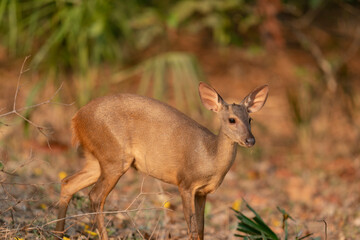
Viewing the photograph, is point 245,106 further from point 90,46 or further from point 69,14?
point 90,46

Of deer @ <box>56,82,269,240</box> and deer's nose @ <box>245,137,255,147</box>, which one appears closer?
deer's nose @ <box>245,137,255,147</box>

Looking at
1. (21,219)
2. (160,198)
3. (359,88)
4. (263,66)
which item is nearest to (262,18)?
(160,198)

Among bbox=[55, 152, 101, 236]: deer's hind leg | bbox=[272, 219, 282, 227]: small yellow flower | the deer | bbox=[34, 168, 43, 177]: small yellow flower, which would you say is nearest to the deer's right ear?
the deer

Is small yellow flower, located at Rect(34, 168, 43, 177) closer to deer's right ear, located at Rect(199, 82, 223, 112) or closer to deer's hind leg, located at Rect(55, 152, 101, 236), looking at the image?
deer's hind leg, located at Rect(55, 152, 101, 236)

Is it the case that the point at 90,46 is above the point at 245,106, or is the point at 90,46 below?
below

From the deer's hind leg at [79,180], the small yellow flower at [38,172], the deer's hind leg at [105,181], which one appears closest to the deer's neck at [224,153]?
the deer's hind leg at [105,181]

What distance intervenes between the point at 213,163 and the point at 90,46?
5156mm

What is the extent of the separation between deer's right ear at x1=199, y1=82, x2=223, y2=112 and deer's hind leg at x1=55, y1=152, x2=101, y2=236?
97 centimetres

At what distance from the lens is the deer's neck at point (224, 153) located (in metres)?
4.40

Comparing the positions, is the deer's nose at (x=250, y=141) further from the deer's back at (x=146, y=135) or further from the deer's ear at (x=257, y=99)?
the deer's ear at (x=257, y=99)

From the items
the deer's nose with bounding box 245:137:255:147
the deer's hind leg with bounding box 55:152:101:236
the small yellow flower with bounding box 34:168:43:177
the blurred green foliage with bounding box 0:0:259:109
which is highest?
the deer's nose with bounding box 245:137:255:147

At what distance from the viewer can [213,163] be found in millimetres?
4398

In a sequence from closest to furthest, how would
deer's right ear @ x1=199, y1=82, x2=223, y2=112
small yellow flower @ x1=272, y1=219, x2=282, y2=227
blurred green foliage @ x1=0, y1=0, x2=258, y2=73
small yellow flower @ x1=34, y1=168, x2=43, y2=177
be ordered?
1. deer's right ear @ x1=199, y1=82, x2=223, y2=112
2. small yellow flower @ x1=272, y1=219, x2=282, y2=227
3. small yellow flower @ x1=34, y1=168, x2=43, y2=177
4. blurred green foliage @ x1=0, y1=0, x2=258, y2=73

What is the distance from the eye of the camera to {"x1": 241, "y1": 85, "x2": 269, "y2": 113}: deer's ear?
4.62 m
